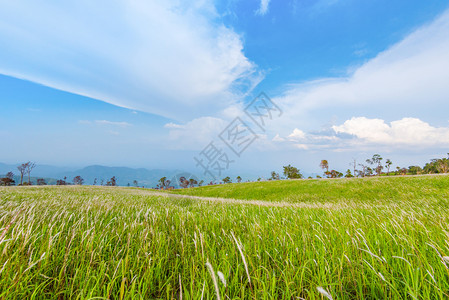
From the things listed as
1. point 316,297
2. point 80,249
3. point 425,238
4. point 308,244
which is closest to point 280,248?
point 308,244

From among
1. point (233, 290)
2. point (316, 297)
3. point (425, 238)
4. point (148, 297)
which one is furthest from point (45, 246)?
point (425, 238)

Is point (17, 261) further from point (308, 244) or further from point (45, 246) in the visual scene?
point (308, 244)

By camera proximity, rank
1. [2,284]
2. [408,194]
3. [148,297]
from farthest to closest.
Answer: [408,194]
[148,297]
[2,284]

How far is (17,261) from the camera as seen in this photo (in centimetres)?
170

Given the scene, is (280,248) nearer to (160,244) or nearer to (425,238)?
(160,244)

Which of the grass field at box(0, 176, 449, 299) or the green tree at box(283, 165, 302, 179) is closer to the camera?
the grass field at box(0, 176, 449, 299)

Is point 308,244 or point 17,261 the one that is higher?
point 17,261

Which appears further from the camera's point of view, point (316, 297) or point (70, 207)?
point (70, 207)

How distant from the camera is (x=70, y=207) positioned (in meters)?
4.65

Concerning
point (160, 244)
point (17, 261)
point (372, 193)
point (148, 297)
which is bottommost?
point (372, 193)

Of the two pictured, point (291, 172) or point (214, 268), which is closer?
point (214, 268)

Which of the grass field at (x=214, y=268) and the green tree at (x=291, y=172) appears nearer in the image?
the grass field at (x=214, y=268)

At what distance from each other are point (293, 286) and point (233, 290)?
1.87 ft

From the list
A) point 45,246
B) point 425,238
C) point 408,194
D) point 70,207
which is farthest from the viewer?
point 408,194
